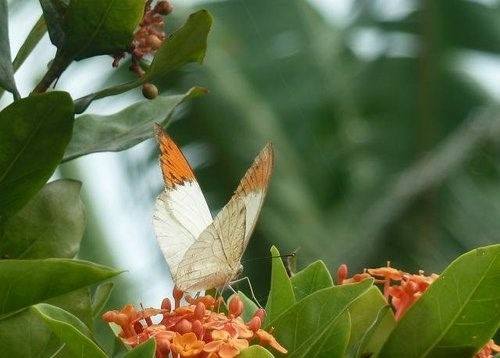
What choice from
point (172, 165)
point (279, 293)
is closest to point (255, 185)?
point (172, 165)

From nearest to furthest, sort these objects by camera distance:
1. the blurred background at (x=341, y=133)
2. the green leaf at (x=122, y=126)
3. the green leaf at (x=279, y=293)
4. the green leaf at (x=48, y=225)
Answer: the green leaf at (x=279, y=293) < the green leaf at (x=48, y=225) < the green leaf at (x=122, y=126) < the blurred background at (x=341, y=133)

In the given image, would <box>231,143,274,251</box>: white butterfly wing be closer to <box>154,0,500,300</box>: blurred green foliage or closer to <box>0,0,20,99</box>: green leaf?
<box>0,0,20,99</box>: green leaf

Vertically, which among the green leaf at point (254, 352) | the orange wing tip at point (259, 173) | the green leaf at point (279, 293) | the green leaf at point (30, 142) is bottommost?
the green leaf at point (279, 293)

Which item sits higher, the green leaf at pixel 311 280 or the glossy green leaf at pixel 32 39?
the glossy green leaf at pixel 32 39

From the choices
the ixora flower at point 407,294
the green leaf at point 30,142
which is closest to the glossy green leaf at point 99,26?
the green leaf at point 30,142

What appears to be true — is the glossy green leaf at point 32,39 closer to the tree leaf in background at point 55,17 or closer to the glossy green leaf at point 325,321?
the tree leaf in background at point 55,17

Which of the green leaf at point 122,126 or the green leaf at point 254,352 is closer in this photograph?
the green leaf at point 254,352

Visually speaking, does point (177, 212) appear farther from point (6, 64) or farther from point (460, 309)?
point (460, 309)
